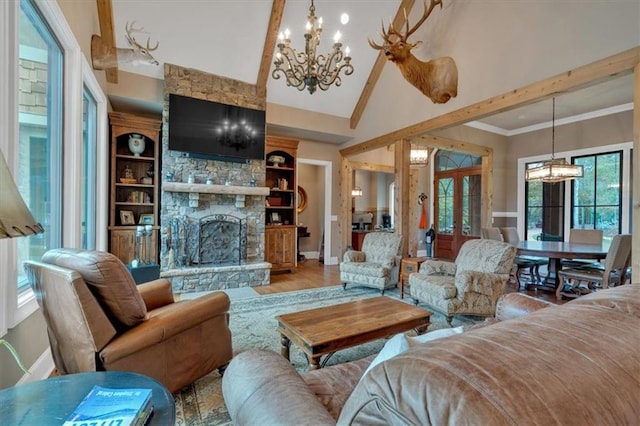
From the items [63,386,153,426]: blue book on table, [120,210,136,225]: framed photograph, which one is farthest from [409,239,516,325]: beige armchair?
[120,210,136,225]: framed photograph

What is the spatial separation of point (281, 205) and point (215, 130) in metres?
2.26

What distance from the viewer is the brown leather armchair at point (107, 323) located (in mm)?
1534

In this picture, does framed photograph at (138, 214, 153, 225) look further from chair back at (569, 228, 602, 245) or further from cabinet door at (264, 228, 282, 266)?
chair back at (569, 228, 602, 245)

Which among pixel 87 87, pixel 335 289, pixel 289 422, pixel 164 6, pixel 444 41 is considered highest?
pixel 164 6

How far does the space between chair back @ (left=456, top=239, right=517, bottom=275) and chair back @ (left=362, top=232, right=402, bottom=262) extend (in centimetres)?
105

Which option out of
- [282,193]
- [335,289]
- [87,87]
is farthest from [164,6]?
[335,289]

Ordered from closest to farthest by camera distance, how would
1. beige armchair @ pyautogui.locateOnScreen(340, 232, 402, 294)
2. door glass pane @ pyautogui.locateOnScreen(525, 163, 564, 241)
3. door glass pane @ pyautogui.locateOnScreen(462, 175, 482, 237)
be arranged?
1. beige armchair @ pyautogui.locateOnScreen(340, 232, 402, 294)
2. door glass pane @ pyautogui.locateOnScreen(525, 163, 564, 241)
3. door glass pane @ pyautogui.locateOnScreen(462, 175, 482, 237)

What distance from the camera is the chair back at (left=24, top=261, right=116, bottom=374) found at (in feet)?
4.87

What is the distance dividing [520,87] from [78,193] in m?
4.98

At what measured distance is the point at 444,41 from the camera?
441cm

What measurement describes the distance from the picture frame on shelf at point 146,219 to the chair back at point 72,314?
3690 mm

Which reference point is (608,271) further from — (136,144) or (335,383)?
(136,144)

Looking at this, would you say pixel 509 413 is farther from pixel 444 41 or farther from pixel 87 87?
pixel 444 41

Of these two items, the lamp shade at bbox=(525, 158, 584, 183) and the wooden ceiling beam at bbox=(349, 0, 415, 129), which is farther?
the wooden ceiling beam at bbox=(349, 0, 415, 129)
